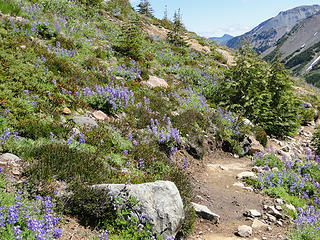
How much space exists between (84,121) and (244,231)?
17.2 feet

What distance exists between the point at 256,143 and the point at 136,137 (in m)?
7.17

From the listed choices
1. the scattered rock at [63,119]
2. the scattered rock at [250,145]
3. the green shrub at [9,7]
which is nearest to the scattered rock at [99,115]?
the scattered rock at [63,119]

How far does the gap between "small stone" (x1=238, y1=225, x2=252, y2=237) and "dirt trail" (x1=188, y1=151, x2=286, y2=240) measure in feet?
0.41

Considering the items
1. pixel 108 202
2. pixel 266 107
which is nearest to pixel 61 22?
pixel 108 202

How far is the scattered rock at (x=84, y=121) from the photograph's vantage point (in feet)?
21.5

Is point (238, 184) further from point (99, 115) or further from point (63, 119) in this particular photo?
point (63, 119)

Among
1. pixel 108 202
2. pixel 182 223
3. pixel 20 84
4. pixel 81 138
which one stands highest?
pixel 20 84

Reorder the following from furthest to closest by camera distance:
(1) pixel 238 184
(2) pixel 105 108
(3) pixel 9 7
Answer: (3) pixel 9 7, (2) pixel 105 108, (1) pixel 238 184

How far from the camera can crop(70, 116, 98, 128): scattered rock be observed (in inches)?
258

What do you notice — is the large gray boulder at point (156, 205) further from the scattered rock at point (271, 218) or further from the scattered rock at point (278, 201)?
the scattered rock at point (278, 201)

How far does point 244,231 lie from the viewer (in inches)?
213

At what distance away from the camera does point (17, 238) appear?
8.80 ft

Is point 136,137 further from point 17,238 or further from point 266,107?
point 266,107

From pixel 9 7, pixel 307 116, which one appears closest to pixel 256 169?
pixel 9 7
